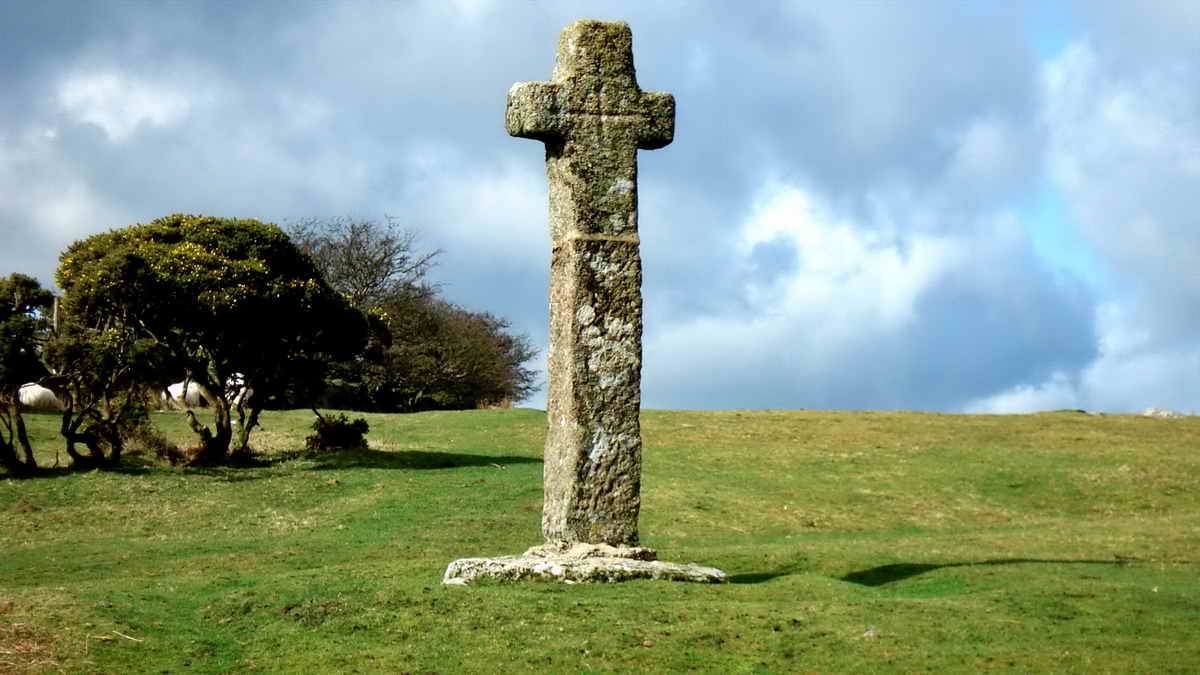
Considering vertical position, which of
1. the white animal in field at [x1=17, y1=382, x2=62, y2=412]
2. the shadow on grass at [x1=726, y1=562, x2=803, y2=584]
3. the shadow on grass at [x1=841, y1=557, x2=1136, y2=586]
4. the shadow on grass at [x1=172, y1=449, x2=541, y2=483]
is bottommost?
the shadow on grass at [x1=841, y1=557, x2=1136, y2=586]

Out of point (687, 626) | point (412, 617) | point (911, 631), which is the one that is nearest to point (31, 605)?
point (412, 617)

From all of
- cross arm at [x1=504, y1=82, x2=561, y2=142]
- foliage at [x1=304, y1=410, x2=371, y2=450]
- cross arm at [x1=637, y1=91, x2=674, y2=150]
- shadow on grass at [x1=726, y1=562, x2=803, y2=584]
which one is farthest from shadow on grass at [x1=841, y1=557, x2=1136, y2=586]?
foliage at [x1=304, y1=410, x2=371, y2=450]

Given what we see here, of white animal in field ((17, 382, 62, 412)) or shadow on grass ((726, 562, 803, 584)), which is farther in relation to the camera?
white animal in field ((17, 382, 62, 412))

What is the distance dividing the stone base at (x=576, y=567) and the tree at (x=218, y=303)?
59.7ft

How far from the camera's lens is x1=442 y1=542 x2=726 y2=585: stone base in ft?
50.3

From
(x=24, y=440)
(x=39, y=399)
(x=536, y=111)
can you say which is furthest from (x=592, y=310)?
(x=39, y=399)

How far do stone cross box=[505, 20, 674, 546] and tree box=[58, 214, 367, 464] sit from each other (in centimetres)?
1752

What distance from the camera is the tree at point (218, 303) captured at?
1266 inches

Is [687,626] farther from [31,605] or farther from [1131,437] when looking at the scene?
[1131,437]

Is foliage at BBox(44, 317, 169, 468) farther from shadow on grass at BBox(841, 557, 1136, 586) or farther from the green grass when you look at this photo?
shadow on grass at BBox(841, 557, 1136, 586)

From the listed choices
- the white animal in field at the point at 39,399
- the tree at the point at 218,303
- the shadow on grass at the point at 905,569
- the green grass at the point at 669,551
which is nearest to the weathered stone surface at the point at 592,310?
the green grass at the point at 669,551

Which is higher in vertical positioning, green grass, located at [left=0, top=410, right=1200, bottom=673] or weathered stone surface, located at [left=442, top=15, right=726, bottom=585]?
weathered stone surface, located at [left=442, top=15, right=726, bottom=585]

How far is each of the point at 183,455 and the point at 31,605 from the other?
Answer: 66.5 feet

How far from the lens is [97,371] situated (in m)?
31.5
